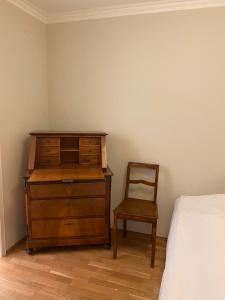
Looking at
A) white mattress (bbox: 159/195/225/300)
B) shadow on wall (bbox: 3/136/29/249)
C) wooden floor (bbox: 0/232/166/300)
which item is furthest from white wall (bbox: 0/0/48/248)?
white mattress (bbox: 159/195/225/300)

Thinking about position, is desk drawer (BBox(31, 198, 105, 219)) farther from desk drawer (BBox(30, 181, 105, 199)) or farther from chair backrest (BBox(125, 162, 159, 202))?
chair backrest (BBox(125, 162, 159, 202))

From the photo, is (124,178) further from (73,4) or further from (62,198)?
(73,4)

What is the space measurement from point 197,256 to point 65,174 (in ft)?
4.43

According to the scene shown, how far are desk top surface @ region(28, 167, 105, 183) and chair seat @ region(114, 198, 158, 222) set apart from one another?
385mm

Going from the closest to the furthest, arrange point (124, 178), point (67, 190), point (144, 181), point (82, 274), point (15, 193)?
1. point (82, 274)
2. point (67, 190)
3. point (15, 193)
4. point (144, 181)
5. point (124, 178)

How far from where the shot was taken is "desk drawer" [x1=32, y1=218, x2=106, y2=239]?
2.25 m

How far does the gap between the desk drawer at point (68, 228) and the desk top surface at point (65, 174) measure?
43 cm

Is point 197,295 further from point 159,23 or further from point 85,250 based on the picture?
point 159,23

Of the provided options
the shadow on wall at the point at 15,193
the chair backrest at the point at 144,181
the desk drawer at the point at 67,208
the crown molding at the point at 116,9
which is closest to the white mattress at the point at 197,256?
the chair backrest at the point at 144,181

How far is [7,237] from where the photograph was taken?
7.68ft

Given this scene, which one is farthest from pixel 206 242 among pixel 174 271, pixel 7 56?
pixel 7 56

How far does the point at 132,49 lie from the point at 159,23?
353mm

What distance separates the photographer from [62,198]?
2232mm

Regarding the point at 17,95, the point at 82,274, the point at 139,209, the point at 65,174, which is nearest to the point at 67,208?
the point at 65,174
